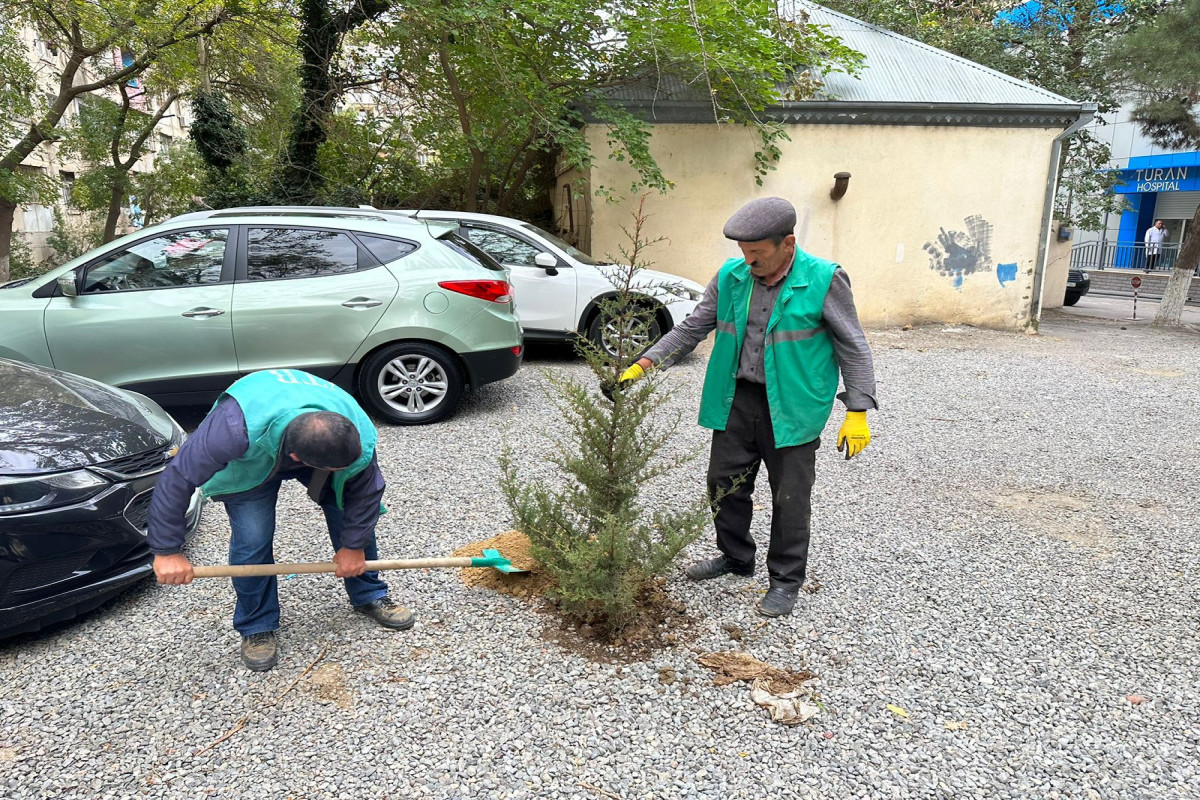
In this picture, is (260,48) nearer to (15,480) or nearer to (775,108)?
(775,108)

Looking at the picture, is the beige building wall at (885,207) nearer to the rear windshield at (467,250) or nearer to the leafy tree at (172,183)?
the rear windshield at (467,250)

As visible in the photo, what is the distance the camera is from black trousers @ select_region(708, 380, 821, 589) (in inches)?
123

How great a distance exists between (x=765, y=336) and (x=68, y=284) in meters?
4.84

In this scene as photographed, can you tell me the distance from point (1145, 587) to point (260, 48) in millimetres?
14293

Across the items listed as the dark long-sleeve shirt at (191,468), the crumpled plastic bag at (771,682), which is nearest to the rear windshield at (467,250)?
the dark long-sleeve shirt at (191,468)

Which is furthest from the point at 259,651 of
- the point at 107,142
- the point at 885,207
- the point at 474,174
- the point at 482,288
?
the point at 107,142

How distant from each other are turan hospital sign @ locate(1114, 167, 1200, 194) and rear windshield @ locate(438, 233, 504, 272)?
25.9 m

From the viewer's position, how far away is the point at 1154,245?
23.4m

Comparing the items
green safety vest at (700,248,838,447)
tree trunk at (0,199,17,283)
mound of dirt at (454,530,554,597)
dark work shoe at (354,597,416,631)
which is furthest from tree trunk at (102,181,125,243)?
green safety vest at (700,248,838,447)

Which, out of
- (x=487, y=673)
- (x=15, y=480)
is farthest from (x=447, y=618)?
(x=15, y=480)

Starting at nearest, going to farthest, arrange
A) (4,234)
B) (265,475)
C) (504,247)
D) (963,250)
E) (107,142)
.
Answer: (265,475) → (504,247) → (963,250) → (4,234) → (107,142)

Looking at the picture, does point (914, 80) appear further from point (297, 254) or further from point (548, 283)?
point (297, 254)

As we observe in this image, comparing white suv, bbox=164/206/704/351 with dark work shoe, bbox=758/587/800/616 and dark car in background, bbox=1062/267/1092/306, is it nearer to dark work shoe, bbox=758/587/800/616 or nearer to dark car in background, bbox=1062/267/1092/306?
dark work shoe, bbox=758/587/800/616

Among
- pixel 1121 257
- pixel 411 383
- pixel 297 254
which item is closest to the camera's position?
pixel 297 254
